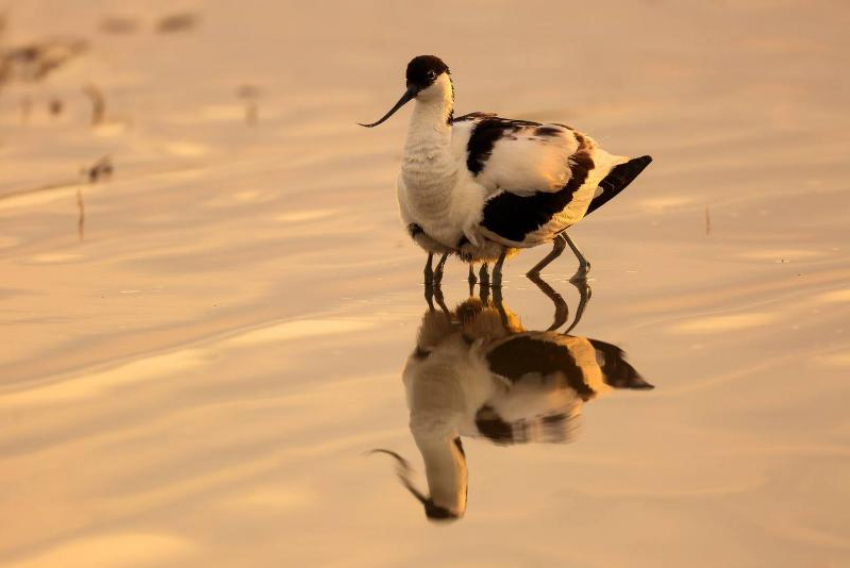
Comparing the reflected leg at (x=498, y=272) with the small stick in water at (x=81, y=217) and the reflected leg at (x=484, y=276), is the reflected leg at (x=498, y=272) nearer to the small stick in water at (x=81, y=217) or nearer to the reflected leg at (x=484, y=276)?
the reflected leg at (x=484, y=276)

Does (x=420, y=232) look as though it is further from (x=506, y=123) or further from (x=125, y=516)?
(x=125, y=516)

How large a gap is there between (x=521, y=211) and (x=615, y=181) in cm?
94

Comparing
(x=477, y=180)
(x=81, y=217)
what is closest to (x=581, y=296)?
(x=477, y=180)

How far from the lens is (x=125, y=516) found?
5.42m

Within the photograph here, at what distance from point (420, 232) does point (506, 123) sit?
0.69 m

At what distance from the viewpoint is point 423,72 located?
8.23 metres

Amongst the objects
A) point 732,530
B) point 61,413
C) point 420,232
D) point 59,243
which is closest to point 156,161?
point 59,243

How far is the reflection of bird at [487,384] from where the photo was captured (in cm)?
589

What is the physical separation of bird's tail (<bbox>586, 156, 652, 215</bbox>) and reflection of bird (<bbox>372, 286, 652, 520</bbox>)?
1.03 meters

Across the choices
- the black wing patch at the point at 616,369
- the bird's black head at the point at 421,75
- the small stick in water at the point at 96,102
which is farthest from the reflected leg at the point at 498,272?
the small stick in water at the point at 96,102

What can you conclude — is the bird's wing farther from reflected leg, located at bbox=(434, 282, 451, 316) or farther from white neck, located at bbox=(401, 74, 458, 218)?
reflected leg, located at bbox=(434, 282, 451, 316)

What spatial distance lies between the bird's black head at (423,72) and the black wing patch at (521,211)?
671 mm

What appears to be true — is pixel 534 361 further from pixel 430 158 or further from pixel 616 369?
pixel 430 158

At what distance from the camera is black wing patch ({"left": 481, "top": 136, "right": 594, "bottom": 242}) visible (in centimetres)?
809
